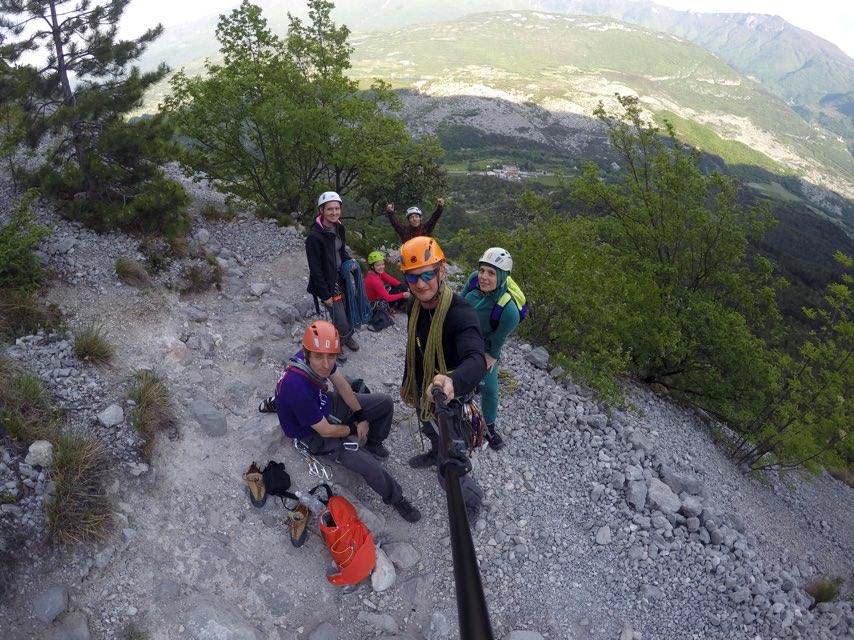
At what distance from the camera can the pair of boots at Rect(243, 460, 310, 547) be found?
4.65m

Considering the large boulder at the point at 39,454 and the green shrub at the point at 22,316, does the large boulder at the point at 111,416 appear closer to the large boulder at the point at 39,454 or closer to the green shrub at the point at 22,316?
the large boulder at the point at 39,454

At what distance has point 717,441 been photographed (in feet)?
43.5

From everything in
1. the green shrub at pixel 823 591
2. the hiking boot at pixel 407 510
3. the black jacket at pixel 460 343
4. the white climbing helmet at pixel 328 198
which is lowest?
the green shrub at pixel 823 591

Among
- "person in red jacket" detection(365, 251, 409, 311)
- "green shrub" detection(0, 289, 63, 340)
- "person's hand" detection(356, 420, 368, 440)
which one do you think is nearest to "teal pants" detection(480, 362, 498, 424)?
"person's hand" detection(356, 420, 368, 440)

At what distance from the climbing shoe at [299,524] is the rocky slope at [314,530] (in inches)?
6.1

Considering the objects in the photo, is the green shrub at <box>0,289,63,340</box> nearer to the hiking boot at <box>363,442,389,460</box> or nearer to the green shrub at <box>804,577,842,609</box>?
the hiking boot at <box>363,442,389,460</box>

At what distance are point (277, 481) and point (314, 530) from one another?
0.64 meters

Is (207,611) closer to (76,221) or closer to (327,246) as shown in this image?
(327,246)

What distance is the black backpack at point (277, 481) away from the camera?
495 cm

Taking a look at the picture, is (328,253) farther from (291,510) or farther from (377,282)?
(291,510)

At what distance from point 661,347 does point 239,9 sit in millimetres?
13868

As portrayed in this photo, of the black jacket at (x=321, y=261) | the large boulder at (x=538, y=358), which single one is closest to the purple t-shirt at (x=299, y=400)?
the black jacket at (x=321, y=261)

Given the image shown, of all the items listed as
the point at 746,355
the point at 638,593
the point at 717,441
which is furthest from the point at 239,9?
the point at 717,441

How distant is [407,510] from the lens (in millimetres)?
5266
